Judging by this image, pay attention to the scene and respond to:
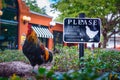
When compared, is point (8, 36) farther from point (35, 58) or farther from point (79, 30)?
point (79, 30)

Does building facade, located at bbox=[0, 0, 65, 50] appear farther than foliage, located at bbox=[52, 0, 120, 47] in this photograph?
No

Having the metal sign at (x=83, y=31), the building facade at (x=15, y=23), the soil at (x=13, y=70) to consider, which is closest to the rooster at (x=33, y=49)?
the soil at (x=13, y=70)

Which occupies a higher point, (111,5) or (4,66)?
(111,5)

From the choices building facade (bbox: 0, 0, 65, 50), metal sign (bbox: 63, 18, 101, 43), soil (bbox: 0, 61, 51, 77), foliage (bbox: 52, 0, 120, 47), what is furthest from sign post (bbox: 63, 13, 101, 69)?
foliage (bbox: 52, 0, 120, 47)

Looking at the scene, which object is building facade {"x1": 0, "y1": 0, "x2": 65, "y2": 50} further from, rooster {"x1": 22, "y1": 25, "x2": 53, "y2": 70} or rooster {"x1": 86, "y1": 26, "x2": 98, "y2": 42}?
rooster {"x1": 86, "y1": 26, "x2": 98, "y2": 42}

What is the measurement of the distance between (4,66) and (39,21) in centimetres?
2114

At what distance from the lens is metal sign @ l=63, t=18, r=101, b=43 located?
6.78 m

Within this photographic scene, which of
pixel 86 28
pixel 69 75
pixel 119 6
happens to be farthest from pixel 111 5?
pixel 69 75

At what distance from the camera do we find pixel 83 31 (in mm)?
6812

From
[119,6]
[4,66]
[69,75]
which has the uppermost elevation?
[119,6]

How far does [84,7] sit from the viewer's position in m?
25.1

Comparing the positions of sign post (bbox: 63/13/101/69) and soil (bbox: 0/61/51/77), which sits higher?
sign post (bbox: 63/13/101/69)

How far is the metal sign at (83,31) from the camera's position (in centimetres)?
678

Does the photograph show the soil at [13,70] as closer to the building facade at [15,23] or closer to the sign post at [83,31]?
the sign post at [83,31]
